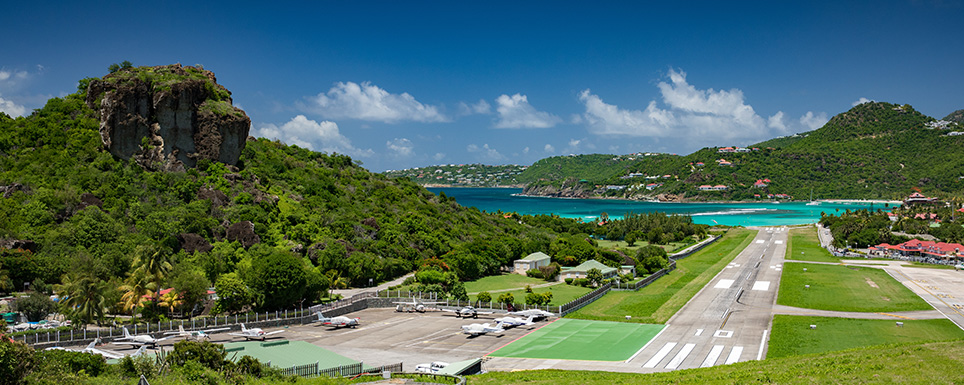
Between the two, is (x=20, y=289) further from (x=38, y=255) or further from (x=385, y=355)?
(x=385, y=355)

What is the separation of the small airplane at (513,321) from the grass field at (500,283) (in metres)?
20.0


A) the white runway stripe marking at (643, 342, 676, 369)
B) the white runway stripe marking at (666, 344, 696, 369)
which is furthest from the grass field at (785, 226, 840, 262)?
the white runway stripe marking at (643, 342, 676, 369)

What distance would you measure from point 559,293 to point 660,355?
29947 mm

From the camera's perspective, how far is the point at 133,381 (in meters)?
26.4

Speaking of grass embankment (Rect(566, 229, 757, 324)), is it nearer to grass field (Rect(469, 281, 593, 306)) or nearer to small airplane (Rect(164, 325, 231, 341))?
grass field (Rect(469, 281, 593, 306))

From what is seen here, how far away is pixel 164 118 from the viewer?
86250mm

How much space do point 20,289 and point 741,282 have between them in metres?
82.7

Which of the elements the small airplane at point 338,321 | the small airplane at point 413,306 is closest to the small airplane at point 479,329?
the small airplane at point 338,321

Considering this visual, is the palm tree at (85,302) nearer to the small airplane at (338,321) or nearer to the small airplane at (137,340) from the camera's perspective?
the small airplane at (137,340)

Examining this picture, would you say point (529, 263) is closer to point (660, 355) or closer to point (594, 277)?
point (594, 277)

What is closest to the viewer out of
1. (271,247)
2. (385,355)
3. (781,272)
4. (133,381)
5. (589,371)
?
(133,381)

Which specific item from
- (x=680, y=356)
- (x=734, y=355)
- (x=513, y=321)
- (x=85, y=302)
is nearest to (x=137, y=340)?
(x=85, y=302)

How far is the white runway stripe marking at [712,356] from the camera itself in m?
39.9

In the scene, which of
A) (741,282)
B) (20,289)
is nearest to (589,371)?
(741,282)
